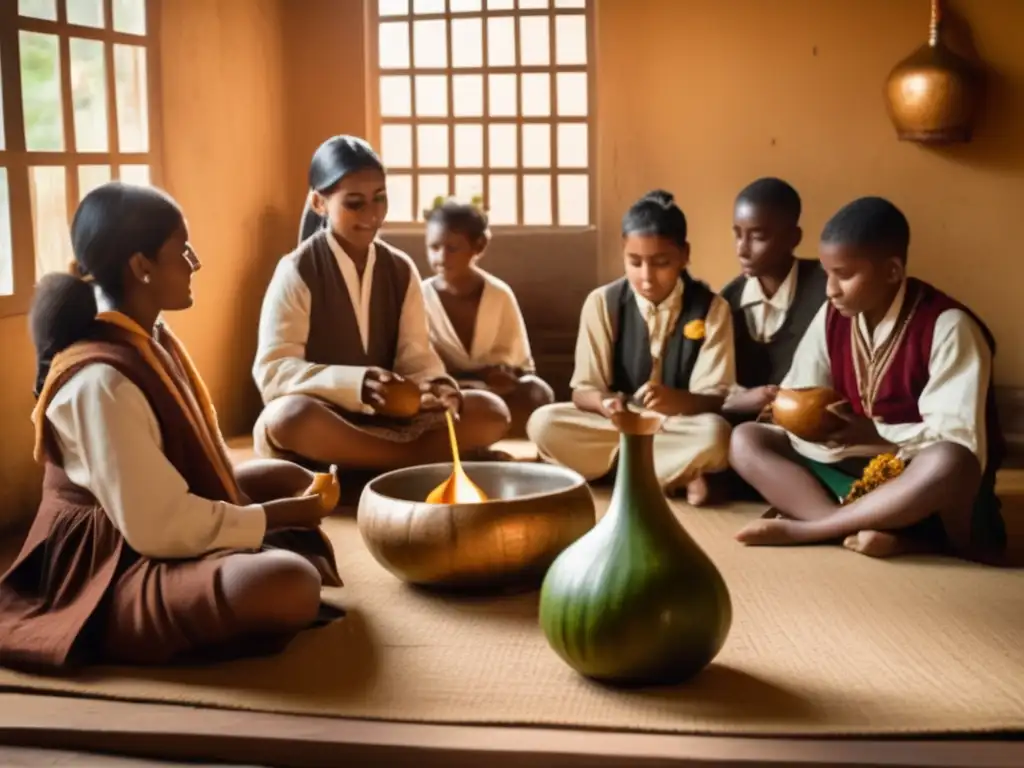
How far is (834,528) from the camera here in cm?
388

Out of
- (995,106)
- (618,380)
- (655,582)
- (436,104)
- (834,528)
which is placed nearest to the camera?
(655,582)

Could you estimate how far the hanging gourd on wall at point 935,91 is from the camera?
18.2ft

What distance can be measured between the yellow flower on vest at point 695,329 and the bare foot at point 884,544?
103 cm

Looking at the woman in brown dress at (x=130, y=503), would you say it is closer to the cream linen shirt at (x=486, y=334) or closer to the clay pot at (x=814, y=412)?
the clay pot at (x=814, y=412)

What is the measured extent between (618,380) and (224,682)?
2.31m

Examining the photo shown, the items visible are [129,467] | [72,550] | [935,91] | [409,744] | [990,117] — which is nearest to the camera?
[409,744]

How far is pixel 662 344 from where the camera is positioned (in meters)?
4.71

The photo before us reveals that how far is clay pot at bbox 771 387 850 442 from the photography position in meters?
3.82

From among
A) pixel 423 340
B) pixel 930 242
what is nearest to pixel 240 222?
pixel 423 340

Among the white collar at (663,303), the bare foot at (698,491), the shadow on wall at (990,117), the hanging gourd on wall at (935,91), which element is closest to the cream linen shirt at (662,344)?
the white collar at (663,303)

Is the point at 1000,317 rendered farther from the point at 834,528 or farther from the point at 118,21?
the point at 118,21

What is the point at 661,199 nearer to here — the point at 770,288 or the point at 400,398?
the point at 770,288

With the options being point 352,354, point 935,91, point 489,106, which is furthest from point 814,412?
point 489,106

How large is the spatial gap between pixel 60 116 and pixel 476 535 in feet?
8.09
